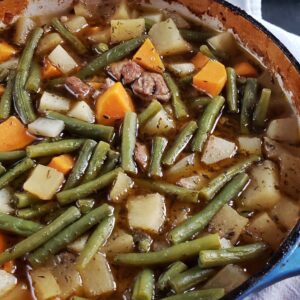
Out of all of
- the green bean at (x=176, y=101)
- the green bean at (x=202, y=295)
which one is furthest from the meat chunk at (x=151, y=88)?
the green bean at (x=202, y=295)

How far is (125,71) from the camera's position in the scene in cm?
357

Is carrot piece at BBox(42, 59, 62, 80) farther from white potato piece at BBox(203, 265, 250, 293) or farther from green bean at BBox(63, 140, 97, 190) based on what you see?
white potato piece at BBox(203, 265, 250, 293)

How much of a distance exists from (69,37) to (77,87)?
0.46 m

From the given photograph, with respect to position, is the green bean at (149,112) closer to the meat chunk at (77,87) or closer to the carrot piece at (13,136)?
the meat chunk at (77,87)

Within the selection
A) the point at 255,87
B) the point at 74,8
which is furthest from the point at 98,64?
the point at 255,87

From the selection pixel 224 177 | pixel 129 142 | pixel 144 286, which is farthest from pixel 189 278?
pixel 129 142

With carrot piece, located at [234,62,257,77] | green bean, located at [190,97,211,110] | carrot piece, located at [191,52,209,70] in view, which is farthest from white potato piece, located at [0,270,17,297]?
carrot piece, located at [234,62,257,77]

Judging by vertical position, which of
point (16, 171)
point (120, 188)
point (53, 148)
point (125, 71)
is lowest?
point (16, 171)

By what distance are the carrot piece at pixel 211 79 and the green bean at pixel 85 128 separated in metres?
0.56

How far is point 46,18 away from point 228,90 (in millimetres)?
1256

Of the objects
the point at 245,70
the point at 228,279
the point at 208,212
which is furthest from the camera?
the point at 245,70

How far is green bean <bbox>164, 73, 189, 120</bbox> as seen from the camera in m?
3.41

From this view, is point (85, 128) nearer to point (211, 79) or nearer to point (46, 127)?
point (46, 127)

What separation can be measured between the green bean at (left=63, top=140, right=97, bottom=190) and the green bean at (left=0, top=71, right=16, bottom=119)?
0.49 metres
